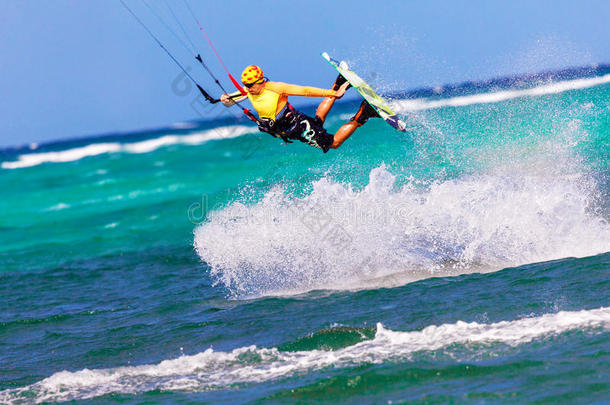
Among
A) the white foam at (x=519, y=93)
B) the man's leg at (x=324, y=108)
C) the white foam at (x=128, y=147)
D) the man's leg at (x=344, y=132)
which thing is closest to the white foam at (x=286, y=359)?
the man's leg at (x=344, y=132)

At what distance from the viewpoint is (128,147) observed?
42312 millimetres

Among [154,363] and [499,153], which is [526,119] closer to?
[499,153]

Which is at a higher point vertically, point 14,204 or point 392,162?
point 14,204

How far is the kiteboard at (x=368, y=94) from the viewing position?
935 centimetres

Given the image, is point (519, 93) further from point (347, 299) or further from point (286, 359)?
point (286, 359)

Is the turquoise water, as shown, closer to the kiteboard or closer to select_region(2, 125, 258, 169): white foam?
the kiteboard

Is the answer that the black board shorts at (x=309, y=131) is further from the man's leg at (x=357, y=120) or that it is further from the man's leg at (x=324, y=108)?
the man's leg at (x=357, y=120)

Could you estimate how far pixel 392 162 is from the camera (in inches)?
1030

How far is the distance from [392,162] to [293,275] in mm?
16209

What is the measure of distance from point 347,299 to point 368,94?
266 cm

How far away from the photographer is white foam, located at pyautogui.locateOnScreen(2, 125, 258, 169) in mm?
39562

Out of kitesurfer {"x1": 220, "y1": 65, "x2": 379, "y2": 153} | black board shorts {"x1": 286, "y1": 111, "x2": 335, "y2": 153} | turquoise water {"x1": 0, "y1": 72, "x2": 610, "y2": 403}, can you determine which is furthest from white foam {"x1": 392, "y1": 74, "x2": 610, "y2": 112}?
kitesurfer {"x1": 220, "y1": 65, "x2": 379, "y2": 153}

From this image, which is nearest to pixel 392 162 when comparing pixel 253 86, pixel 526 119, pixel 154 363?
pixel 526 119

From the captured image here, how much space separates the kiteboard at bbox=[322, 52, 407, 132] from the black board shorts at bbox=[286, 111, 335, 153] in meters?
0.67
